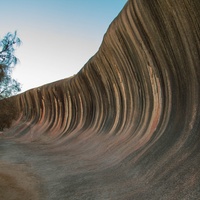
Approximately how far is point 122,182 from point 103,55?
6.98 metres

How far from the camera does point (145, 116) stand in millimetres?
9750

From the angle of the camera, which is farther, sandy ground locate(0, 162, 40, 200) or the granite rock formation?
sandy ground locate(0, 162, 40, 200)

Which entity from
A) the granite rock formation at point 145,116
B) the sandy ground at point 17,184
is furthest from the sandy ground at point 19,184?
the granite rock formation at point 145,116

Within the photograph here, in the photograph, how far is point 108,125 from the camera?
1405 cm

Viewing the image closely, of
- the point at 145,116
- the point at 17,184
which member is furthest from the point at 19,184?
the point at 145,116

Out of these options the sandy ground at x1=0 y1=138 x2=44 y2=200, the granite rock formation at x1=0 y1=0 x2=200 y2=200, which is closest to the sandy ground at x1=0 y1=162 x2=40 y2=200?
the sandy ground at x1=0 y1=138 x2=44 y2=200

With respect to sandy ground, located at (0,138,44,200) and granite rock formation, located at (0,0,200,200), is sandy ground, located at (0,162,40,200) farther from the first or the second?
granite rock formation, located at (0,0,200,200)

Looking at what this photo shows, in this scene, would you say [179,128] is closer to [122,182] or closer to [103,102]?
[122,182]

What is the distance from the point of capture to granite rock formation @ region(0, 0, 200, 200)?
19.0 feet

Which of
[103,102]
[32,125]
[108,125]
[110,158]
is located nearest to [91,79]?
[103,102]

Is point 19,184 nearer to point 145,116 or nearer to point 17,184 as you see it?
point 17,184

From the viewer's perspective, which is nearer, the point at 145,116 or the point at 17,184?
the point at 17,184

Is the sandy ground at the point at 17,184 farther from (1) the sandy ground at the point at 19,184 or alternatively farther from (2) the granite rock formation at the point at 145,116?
(2) the granite rock formation at the point at 145,116

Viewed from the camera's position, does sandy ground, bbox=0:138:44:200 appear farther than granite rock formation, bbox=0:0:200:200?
Yes
